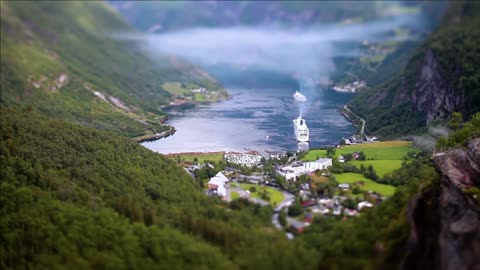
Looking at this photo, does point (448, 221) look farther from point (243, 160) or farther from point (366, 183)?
point (243, 160)

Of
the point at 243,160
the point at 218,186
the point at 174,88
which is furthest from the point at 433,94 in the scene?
the point at 174,88

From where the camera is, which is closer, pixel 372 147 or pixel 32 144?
pixel 32 144

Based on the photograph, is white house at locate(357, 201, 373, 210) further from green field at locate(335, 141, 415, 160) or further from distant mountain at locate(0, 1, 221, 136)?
distant mountain at locate(0, 1, 221, 136)

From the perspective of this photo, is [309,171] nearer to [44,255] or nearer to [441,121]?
[44,255]

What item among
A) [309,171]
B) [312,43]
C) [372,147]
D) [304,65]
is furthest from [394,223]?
[312,43]

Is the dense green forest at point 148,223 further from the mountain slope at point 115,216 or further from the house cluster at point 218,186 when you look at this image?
the house cluster at point 218,186
